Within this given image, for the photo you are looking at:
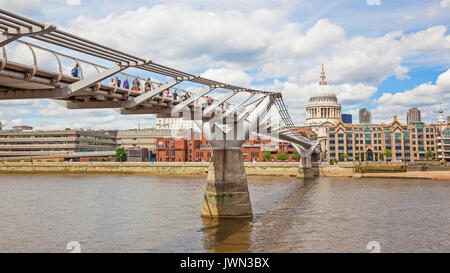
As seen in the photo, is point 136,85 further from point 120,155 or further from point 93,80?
point 120,155

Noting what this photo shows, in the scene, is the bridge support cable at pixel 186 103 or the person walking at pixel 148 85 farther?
the bridge support cable at pixel 186 103

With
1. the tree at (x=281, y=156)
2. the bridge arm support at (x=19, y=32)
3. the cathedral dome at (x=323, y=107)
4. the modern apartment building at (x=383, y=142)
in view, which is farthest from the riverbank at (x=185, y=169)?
the cathedral dome at (x=323, y=107)

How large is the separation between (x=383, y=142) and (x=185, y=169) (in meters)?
50.9

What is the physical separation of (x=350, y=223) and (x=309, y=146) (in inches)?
1878

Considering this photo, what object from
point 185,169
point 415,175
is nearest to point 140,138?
point 185,169

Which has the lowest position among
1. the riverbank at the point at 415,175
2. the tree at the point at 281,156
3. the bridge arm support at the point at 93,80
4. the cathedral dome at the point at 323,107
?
the riverbank at the point at 415,175

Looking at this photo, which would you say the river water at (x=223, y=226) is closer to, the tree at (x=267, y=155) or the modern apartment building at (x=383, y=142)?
the tree at (x=267, y=155)

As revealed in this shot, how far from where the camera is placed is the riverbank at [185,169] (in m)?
70.9

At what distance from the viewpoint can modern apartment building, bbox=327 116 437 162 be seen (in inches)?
3930

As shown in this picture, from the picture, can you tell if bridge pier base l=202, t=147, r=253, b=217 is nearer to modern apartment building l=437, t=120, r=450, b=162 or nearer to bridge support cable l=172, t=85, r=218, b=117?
bridge support cable l=172, t=85, r=218, b=117

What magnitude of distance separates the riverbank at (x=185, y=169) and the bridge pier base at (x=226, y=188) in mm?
50468

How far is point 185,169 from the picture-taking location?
8181 centimetres

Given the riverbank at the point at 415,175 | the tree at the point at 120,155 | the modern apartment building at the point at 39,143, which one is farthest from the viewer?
the modern apartment building at the point at 39,143

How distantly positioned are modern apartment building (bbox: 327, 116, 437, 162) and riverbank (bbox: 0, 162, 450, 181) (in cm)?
2637
